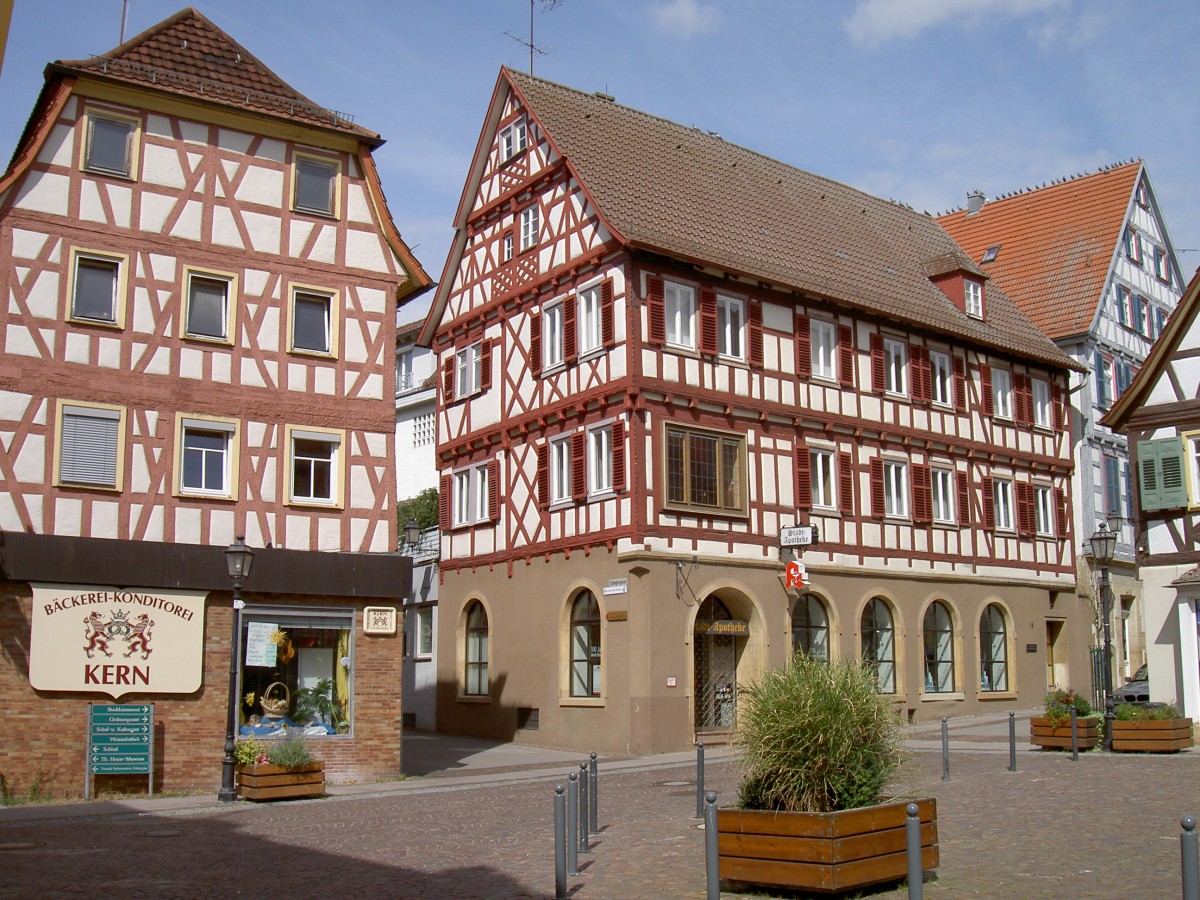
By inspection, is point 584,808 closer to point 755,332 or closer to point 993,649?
point 755,332

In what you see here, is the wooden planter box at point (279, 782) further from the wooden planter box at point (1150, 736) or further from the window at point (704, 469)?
the wooden planter box at point (1150, 736)

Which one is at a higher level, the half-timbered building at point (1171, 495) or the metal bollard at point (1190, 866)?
the half-timbered building at point (1171, 495)

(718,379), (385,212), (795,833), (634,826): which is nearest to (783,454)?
(718,379)

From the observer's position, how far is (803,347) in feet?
108

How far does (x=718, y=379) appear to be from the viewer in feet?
101

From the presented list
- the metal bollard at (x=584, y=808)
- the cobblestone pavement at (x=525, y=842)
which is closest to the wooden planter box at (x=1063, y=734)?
the cobblestone pavement at (x=525, y=842)

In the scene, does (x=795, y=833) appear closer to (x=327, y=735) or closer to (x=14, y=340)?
(x=327, y=735)

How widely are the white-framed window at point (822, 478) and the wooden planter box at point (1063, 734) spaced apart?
9368 mm

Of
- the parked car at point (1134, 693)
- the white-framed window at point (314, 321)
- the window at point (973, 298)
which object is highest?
the window at point (973, 298)

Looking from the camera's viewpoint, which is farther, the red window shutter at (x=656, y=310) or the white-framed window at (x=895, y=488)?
the white-framed window at (x=895, y=488)

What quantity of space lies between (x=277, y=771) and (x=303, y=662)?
3154mm

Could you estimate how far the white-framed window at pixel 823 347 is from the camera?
110 feet

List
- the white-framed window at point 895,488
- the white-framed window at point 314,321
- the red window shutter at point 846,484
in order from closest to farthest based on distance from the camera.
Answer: the white-framed window at point 314,321
the red window shutter at point 846,484
the white-framed window at point 895,488

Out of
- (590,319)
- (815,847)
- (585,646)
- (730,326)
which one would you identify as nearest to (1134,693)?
(730,326)
